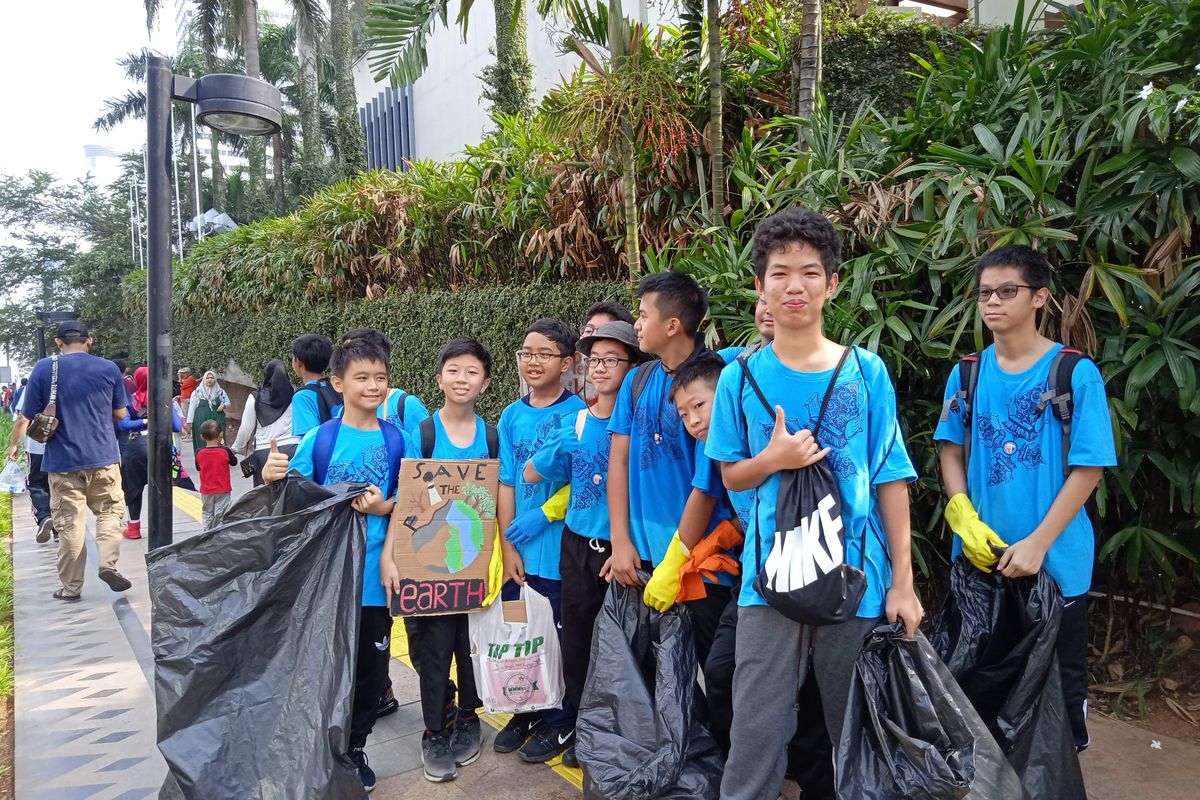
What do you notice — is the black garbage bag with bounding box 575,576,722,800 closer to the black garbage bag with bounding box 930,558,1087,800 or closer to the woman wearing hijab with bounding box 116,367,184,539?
the black garbage bag with bounding box 930,558,1087,800

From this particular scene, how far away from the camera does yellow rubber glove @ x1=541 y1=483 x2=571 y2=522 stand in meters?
3.20

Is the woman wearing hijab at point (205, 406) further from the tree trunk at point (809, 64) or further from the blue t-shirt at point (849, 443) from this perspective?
the blue t-shirt at point (849, 443)

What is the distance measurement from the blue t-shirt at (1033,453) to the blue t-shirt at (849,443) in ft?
1.73

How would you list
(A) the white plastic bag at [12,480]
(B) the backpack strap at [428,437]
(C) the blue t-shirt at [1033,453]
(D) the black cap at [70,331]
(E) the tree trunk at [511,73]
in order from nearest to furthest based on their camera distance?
(C) the blue t-shirt at [1033,453]
(B) the backpack strap at [428,437]
(D) the black cap at [70,331]
(A) the white plastic bag at [12,480]
(E) the tree trunk at [511,73]

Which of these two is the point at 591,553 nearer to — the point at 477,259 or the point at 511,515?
the point at 511,515

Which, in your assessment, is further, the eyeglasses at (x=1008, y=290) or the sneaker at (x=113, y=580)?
the sneaker at (x=113, y=580)

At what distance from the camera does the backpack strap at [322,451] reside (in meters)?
3.09

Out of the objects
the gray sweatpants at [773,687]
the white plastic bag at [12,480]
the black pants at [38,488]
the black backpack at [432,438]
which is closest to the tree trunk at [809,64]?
the black backpack at [432,438]

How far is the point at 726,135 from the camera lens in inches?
211

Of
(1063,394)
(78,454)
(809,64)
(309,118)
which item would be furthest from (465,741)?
(309,118)

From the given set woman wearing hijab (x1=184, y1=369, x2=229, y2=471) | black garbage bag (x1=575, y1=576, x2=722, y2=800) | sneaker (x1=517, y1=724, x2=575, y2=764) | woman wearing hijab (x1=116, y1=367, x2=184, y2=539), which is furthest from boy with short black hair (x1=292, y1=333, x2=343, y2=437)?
woman wearing hijab (x1=184, y1=369, x2=229, y2=471)

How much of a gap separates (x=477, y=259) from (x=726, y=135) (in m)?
3.55

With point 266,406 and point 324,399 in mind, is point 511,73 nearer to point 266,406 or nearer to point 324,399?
point 266,406

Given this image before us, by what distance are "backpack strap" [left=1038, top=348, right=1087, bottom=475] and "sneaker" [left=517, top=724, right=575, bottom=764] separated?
2.07 m
